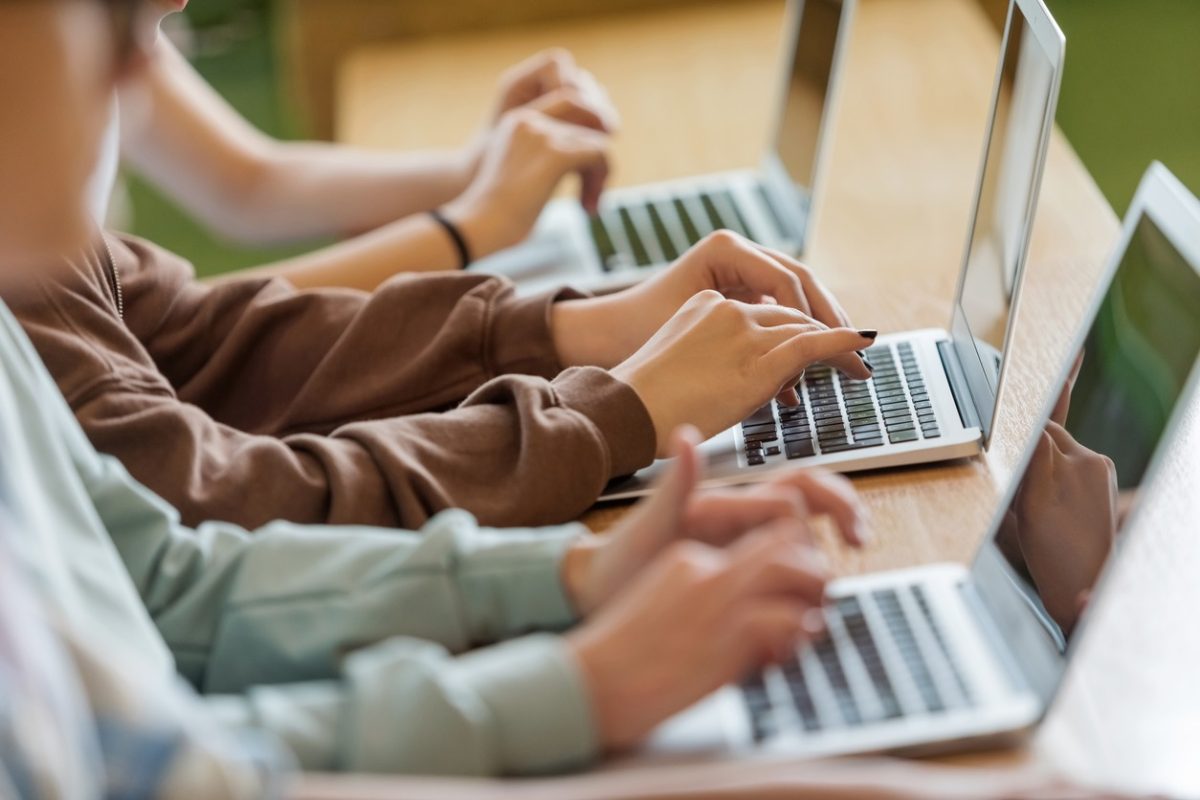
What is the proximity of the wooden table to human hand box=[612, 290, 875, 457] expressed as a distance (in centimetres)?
9

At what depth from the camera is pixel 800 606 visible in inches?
25.8

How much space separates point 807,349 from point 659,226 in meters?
0.51

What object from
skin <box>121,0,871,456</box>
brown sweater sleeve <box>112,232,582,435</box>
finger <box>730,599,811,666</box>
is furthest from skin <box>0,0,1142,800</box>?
brown sweater sleeve <box>112,232,582,435</box>

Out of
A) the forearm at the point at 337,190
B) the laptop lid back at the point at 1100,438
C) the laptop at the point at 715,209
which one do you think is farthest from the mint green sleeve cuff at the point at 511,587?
the forearm at the point at 337,190

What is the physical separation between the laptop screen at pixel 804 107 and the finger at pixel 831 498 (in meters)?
0.67

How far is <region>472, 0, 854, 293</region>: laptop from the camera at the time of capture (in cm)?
135

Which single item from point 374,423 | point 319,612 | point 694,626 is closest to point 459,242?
point 374,423

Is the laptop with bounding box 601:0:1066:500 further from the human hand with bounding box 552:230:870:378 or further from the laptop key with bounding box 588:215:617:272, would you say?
the laptop key with bounding box 588:215:617:272

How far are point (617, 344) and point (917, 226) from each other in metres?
0.50

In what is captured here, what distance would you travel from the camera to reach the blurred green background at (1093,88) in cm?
250

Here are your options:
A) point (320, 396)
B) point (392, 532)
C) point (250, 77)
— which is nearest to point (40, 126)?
point (392, 532)

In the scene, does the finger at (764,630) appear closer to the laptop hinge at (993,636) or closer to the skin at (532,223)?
the laptop hinge at (993,636)

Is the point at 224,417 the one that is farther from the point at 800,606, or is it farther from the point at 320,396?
the point at 800,606

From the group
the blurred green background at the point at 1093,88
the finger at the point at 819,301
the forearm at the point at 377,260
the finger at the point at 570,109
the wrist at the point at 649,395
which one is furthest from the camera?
the blurred green background at the point at 1093,88
